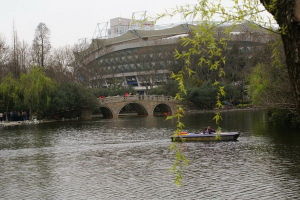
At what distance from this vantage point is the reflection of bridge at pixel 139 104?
6288 centimetres

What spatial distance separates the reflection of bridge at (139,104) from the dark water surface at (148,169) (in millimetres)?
30666

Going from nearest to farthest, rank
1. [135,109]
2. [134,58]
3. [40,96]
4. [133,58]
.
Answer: [40,96], [135,109], [134,58], [133,58]

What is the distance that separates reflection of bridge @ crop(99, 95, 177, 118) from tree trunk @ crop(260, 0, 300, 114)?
56567mm

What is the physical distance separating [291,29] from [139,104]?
64125 millimetres

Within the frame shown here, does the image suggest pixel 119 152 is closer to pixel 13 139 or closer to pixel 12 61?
pixel 13 139

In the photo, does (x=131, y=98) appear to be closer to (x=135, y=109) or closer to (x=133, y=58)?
(x=135, y=109)

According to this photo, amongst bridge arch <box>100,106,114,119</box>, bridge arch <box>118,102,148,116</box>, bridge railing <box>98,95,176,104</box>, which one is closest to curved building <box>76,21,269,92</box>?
bridge arch <box>118,102,148,116</box>

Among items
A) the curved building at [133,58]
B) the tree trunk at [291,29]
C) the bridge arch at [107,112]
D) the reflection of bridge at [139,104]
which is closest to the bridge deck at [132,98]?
the reflection of bridge at [139,104]

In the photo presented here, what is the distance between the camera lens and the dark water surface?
1540 centimetres

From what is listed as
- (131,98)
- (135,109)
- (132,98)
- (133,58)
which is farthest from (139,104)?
(133,58)

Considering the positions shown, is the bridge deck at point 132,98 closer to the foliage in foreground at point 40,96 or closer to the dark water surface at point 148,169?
the foliage in foreground at point 40,96

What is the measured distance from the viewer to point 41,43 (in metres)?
66.9

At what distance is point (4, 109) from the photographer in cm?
5491

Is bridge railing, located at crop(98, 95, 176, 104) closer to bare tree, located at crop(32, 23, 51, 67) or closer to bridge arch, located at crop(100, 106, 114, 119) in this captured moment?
bridge arch, located at crop(100, 106, 114, 119)
